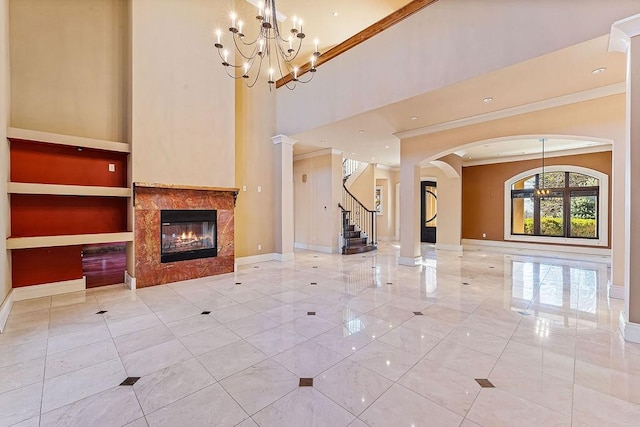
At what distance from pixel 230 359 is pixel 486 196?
9.99 meters

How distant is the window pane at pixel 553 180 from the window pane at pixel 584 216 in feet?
1.67

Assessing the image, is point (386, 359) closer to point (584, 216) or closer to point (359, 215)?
point (359, 215)

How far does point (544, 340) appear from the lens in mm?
2787

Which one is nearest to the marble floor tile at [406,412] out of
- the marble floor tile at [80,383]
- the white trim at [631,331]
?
the marble floor tile at [80,383]

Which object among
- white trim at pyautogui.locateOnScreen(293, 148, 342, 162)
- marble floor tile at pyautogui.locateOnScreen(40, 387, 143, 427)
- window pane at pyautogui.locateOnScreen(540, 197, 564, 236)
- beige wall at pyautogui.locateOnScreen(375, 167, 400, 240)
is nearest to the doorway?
beige wall at pyautogui.locateOnScreen(375, 167, 400, 240)

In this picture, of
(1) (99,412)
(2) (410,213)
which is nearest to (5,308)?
(1) (99,412)

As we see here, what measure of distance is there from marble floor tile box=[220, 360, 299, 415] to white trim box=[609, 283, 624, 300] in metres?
5.07

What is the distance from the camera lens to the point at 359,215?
989cm

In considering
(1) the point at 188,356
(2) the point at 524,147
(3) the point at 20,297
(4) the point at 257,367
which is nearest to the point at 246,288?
(1) the point at 188,356

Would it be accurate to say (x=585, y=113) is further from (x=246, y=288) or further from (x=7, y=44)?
(x=7, y=44)

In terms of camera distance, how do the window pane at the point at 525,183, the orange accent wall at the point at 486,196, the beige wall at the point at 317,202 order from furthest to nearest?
the orange accent wall at the point at 486,196 < the window pane at the point at 525,183 < the beige wall at the point at 317,202

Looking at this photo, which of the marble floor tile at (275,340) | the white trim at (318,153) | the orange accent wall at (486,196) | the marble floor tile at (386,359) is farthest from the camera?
the orange accent wall at (486,196)

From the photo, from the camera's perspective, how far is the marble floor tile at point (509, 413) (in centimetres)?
168

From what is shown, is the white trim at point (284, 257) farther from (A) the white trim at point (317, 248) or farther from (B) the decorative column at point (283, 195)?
(A) the white trim at point (317, 248)
